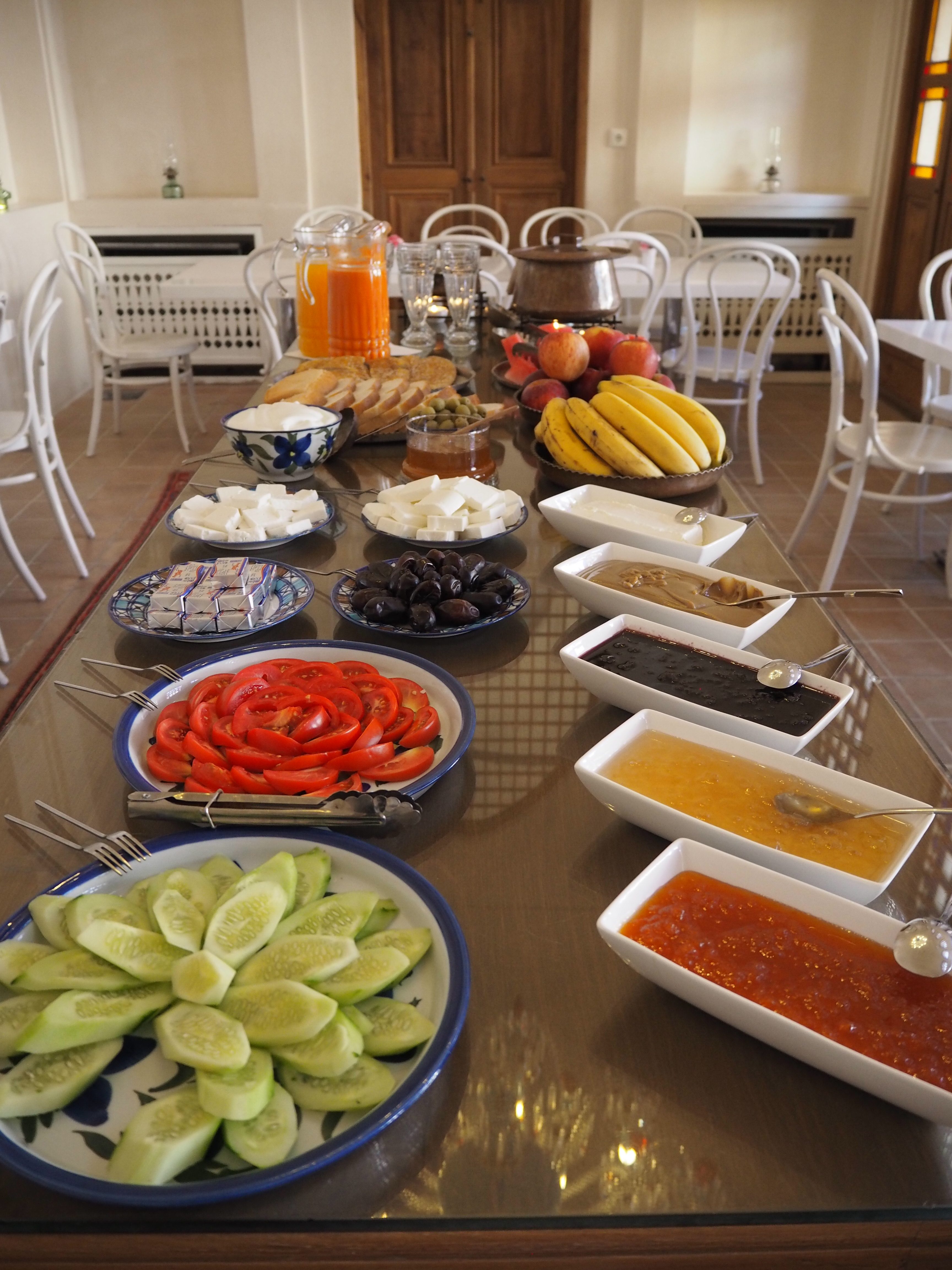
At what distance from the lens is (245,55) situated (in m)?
5.07

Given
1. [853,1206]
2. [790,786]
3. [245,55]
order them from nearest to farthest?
[853,1206]
[790,786]
[245,55]

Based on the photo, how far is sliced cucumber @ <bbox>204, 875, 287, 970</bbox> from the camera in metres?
0.60

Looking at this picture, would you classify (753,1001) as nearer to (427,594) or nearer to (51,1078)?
(51,1078)

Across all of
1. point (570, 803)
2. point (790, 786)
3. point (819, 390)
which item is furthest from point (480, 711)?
point (819, 390)

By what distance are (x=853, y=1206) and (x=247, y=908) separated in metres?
0.36

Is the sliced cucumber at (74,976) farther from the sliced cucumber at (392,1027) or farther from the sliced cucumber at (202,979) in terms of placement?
the sliced cucumber at (392,1027)

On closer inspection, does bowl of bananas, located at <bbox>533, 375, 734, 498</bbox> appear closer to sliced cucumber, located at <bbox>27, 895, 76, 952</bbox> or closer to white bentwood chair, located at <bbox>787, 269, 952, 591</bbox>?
sliced cucumber, located at <bbox>27, 895, 76, 952</bbox>

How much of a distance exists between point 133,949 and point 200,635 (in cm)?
46

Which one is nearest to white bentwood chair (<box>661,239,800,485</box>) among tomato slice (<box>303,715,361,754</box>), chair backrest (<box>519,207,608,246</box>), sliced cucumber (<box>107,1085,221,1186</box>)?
chair backrest (<box>519,207,608,246</box>)

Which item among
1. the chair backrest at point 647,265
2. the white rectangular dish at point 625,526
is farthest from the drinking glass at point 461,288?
the chair backrest at point 647,265

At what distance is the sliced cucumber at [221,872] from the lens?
2.21ft

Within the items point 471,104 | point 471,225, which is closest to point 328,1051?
point 471,225

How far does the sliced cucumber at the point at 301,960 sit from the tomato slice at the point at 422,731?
0.83 ft

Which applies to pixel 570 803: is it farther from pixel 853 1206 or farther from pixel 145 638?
pixel 145 638
